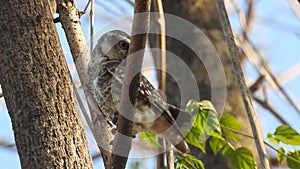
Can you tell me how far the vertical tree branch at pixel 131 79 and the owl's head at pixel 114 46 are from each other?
43.0 inches

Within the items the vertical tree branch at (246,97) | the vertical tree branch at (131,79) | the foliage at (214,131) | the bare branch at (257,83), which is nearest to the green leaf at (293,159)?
the foliage at (214,131)

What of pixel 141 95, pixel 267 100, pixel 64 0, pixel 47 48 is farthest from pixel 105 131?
pixel 267 100

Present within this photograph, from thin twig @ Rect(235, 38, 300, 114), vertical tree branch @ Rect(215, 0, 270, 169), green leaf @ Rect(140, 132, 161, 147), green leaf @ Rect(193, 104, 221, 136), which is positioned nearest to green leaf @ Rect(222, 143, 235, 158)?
green leaf @ Rect(193, 104, 221, 136)

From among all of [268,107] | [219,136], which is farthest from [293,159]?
[268,107]

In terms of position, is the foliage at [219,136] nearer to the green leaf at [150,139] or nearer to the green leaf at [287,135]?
the green leaf at [287,135]

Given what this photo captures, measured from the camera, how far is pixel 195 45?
11.5 ft

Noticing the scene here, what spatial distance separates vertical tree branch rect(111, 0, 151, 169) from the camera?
1.82 metres

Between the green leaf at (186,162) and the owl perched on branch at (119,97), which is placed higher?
the owl perched on branch at (119,97)

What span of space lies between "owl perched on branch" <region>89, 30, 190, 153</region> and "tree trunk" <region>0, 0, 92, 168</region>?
96 centimetres

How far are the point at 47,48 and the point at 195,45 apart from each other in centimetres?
164

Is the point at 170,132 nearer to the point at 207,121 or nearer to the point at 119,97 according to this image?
the point at 119,97

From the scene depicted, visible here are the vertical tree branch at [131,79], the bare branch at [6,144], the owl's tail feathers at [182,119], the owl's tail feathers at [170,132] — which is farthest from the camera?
the bare branch at [6,144]

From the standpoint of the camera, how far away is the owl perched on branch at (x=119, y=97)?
9.74 ft

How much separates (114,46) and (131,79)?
123 cm
